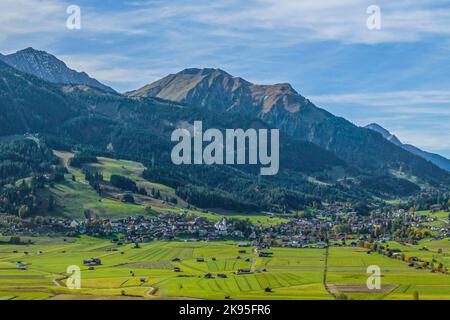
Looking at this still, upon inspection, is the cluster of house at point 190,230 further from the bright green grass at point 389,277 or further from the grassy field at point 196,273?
the bright green grass at point 389,277

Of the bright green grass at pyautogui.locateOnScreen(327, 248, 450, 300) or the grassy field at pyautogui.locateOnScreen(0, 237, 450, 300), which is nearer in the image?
the grassy field at pyautogui.locateOnScreen(0, 237, 450, 300)

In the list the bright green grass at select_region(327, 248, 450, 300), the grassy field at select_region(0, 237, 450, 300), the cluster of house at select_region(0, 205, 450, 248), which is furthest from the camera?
the cluster of house at select_region(0, 205, 450, 248)

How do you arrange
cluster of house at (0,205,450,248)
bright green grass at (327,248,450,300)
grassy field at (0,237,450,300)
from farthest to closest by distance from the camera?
cluster of house at (0,205,450,248) < bright green grass at (327,248,450,300) < grassy field at (0,237,450,300)

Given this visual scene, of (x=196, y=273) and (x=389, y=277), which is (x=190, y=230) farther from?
(x=389, y=277)

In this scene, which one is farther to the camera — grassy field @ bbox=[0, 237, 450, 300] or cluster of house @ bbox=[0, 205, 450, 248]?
cluster of house @ bbox=[0, 205, 450, 248]

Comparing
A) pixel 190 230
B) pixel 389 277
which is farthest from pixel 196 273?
pixel 190 230

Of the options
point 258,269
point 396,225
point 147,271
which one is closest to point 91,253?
point 147,271

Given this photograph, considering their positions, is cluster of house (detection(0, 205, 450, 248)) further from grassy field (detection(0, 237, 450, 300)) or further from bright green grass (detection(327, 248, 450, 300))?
bright green grass (detection(327, 248, 450, 300))

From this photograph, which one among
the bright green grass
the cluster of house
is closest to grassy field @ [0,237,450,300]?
the bright green grass
